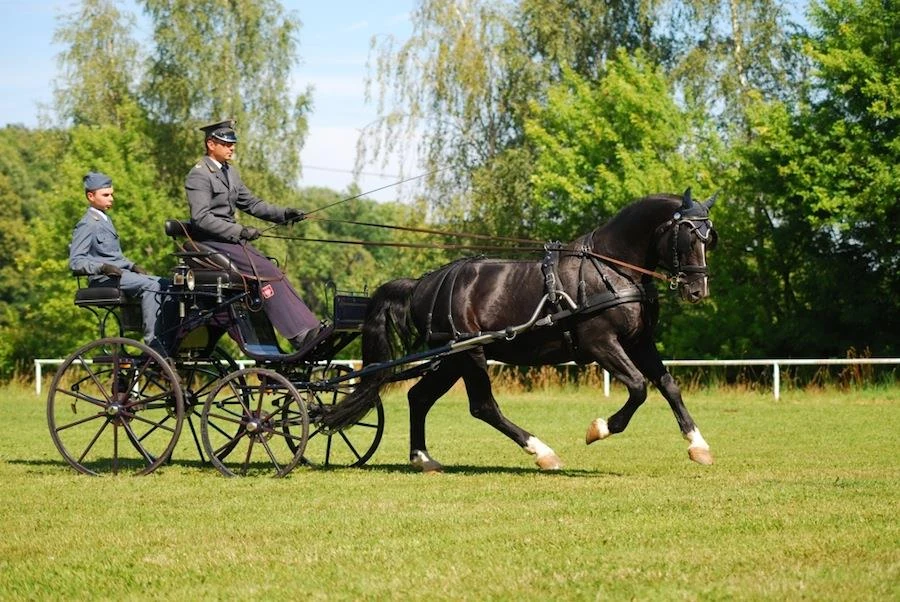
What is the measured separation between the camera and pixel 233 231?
10219 millimetres

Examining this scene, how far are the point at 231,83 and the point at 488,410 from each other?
3042cm

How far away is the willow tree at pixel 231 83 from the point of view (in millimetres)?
39156

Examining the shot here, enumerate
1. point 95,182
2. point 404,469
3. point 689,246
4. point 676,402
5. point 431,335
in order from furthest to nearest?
point 404,469 < point 95,182 < point 431,335 < point 676,402 < point 689,246

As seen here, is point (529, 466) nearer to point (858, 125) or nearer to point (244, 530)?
point (244, 530)

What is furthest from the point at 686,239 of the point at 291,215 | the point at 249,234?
the point at 249,234

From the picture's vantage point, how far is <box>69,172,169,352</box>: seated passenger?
34.4 ft

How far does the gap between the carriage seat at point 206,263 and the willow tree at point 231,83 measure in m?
29.0

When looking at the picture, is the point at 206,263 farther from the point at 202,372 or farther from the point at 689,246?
the point at 689,246

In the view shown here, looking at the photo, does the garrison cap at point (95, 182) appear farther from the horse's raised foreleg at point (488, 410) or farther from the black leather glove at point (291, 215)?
the horse's raised foreleg at point (488, 410)

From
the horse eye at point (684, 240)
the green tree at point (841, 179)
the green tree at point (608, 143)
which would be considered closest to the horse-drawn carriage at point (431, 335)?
the horse eye at point (684, 240)

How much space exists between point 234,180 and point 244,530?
156 inches

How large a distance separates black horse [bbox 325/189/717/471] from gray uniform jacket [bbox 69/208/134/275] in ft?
6.73

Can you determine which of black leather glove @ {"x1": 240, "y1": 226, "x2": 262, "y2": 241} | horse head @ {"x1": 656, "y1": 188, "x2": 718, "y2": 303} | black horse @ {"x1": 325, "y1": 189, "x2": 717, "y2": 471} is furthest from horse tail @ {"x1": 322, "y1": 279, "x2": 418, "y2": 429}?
horse head @ {"x1": 656, "y1": 188, "x2": 718, "y2": 303}

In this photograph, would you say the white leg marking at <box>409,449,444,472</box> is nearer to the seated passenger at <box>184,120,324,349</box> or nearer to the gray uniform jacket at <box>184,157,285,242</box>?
the seated passenger at <box>184,120,324,349</box>
